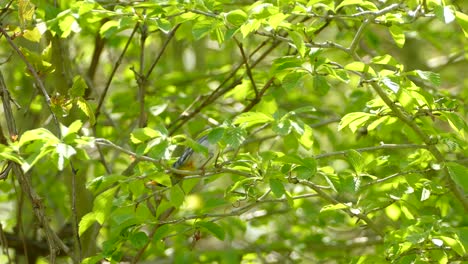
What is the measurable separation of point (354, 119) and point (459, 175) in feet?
1.38

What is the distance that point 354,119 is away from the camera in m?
2.71

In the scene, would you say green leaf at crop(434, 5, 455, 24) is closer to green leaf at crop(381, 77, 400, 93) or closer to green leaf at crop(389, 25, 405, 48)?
green leaf at crop(381, 77, 400, 93)

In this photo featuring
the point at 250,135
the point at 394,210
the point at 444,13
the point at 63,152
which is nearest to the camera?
the point at 63,152

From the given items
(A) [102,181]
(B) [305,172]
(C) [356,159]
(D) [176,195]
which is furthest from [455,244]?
(A) [102,181]

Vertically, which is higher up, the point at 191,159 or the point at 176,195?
the point at 176,195

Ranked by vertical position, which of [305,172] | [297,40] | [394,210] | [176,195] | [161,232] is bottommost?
[394,210]

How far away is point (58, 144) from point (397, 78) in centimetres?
113

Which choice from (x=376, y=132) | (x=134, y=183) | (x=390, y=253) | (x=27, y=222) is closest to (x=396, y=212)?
(x=376, y=132)

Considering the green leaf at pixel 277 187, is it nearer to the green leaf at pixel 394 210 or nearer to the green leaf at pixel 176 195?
the green leaf at pixel 176 195

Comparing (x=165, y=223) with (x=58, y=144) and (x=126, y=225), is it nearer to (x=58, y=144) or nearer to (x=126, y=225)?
(x=126, y=225)

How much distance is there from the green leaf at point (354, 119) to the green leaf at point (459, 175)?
34 cm

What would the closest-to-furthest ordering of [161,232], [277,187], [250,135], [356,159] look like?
[277,187], [356,159], [161,232], [250,135]

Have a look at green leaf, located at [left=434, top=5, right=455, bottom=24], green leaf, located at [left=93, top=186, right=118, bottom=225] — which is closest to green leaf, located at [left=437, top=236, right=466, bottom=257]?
green leaf, located at [left=434, top=5, right=455, bottom=24]

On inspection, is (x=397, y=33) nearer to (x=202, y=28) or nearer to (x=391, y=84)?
(x=391, y=84)
